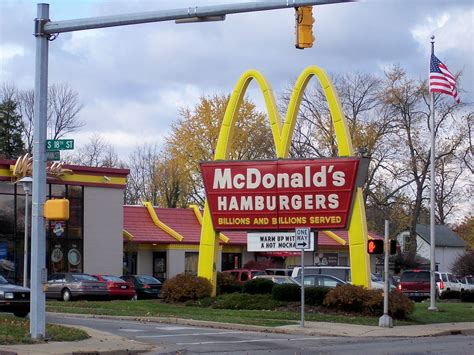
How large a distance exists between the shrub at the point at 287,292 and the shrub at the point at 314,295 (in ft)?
1.42

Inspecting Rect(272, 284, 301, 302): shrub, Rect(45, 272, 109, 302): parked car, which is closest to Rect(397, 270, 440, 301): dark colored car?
Rect(272, 284, 301, 302): shrub

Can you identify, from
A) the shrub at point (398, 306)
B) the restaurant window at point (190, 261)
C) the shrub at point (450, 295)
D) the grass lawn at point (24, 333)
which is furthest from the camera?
the restaurant window at point (190, 261)

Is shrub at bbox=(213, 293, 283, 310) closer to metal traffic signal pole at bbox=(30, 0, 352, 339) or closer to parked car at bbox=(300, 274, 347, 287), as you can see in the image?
parked car at bbox=(300, 274, 347, 287)

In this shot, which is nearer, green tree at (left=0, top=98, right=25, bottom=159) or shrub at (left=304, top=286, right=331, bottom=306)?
shrub at (left=304, top=286, right=331, bottom=306)

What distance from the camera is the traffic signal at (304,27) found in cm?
1508

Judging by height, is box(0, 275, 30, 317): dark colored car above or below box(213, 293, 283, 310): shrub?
above

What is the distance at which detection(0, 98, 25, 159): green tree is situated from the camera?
69.3 meters

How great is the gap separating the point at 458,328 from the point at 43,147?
597 inches

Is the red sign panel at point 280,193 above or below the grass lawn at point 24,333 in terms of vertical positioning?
above

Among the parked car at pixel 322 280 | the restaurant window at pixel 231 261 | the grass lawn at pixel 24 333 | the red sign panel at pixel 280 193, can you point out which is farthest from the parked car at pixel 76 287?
the restaurant window at pixel 231 261

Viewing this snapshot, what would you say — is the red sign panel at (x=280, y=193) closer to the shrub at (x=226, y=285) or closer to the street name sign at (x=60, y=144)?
the shrub at (x=226, y=285)

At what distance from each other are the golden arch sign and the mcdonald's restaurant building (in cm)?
1017

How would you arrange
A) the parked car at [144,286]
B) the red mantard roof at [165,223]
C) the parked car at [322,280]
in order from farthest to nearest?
1. the red mantard roof at [165,223]
2. the parked car at [144,286]
3. the parked car at [322,280]

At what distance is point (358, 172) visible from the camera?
102ft
